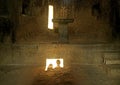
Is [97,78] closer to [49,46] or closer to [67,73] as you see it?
[67,73]

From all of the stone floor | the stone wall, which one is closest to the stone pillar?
the stone wall

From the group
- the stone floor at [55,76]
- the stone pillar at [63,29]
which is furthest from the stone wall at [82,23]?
the stone floor at [55,76]

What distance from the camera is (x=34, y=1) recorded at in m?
9.06

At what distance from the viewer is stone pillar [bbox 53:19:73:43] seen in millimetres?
8788

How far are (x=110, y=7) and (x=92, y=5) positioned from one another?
63 centimetres

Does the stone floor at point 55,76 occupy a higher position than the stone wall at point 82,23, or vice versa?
the stone wall at point 82,23

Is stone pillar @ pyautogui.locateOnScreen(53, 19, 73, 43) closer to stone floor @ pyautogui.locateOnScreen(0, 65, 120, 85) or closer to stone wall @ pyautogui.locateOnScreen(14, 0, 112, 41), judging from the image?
stone wall @ pyautogui.locateOnScreen(14, 0, 112, 41)

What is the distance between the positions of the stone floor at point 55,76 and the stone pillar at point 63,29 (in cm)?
111

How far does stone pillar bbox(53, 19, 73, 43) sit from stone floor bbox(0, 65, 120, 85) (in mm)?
1112

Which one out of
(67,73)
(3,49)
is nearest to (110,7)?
(67,73)

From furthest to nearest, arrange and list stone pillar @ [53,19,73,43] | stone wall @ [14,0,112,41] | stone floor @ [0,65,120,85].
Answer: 1. stone wall @ [14,0,112,41]
2. stone pillar @ [53,19,73,43]
3. stone floor @ [0,65,120,85]

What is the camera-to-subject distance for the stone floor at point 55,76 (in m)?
7.00

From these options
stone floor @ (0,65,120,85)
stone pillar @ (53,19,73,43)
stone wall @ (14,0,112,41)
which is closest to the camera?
stone floor @ (0,65,120,85)

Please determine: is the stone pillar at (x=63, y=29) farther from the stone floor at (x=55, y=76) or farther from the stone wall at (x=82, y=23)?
the stone floor at (x=55, y=76)
